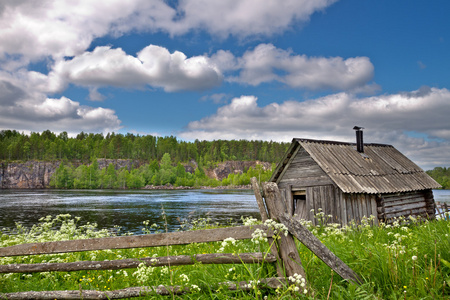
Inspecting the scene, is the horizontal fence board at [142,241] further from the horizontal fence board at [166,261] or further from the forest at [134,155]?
the forest at [134,155]

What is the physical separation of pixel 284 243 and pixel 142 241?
5.99ft

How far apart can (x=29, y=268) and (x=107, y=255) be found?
1.99 meters

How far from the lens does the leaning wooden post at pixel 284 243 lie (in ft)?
12.3

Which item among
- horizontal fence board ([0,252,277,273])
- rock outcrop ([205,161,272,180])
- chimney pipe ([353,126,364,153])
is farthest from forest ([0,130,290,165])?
horizontal fence board ([0,252,277,273])

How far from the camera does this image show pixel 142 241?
13.8 feet

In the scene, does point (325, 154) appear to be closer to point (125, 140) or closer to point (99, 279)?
point (99, 279)

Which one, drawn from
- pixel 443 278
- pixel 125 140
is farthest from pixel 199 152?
pixel 443 278

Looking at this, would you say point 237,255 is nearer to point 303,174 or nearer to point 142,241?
point 142,241

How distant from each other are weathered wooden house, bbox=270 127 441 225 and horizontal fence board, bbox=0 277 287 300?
424 inches

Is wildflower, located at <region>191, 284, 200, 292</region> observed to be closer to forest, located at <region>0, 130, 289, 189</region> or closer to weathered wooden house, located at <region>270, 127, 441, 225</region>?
weathered wooden house, located at <region>270, 127, 441, 225</region>

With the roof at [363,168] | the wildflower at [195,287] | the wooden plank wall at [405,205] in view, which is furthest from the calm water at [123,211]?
the wooden plank wall at [405,205]

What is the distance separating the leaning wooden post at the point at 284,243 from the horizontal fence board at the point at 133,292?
0.18 m

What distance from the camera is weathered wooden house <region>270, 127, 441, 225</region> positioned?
1460 centimetres

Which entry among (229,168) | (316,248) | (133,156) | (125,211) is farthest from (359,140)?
(133,156)
